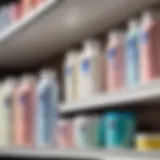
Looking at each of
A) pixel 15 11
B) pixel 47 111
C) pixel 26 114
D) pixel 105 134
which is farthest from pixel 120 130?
pixel 15 11

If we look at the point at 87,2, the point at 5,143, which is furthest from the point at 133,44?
the point at 5,143

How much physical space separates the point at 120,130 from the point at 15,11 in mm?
584

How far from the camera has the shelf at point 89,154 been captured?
36.3 inches

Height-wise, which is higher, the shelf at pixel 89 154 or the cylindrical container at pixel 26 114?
the cylindrical container at pixel 26 114

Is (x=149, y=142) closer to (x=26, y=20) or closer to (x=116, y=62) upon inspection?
(x=116, y=62)

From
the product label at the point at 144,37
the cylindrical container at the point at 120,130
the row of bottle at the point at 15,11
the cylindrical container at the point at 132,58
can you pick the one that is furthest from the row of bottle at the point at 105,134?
the row of bottle at the point at 15,11

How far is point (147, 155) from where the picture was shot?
2.99 ft

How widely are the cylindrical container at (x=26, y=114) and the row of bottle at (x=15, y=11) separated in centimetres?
20

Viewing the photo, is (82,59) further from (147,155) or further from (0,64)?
(0,64)

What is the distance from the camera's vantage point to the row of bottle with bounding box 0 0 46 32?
137 cm

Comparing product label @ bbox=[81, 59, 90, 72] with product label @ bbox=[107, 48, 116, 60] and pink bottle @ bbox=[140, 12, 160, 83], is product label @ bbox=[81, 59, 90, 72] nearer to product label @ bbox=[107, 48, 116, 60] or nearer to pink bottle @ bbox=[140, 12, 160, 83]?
product label @ bbox=[107, 48, 116, 60]

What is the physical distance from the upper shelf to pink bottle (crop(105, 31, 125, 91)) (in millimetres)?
110

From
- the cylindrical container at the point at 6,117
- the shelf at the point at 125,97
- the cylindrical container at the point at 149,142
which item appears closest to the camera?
the shelf at the point at 125,97

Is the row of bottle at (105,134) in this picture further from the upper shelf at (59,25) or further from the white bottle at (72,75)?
the upper shelf at (59,25)
